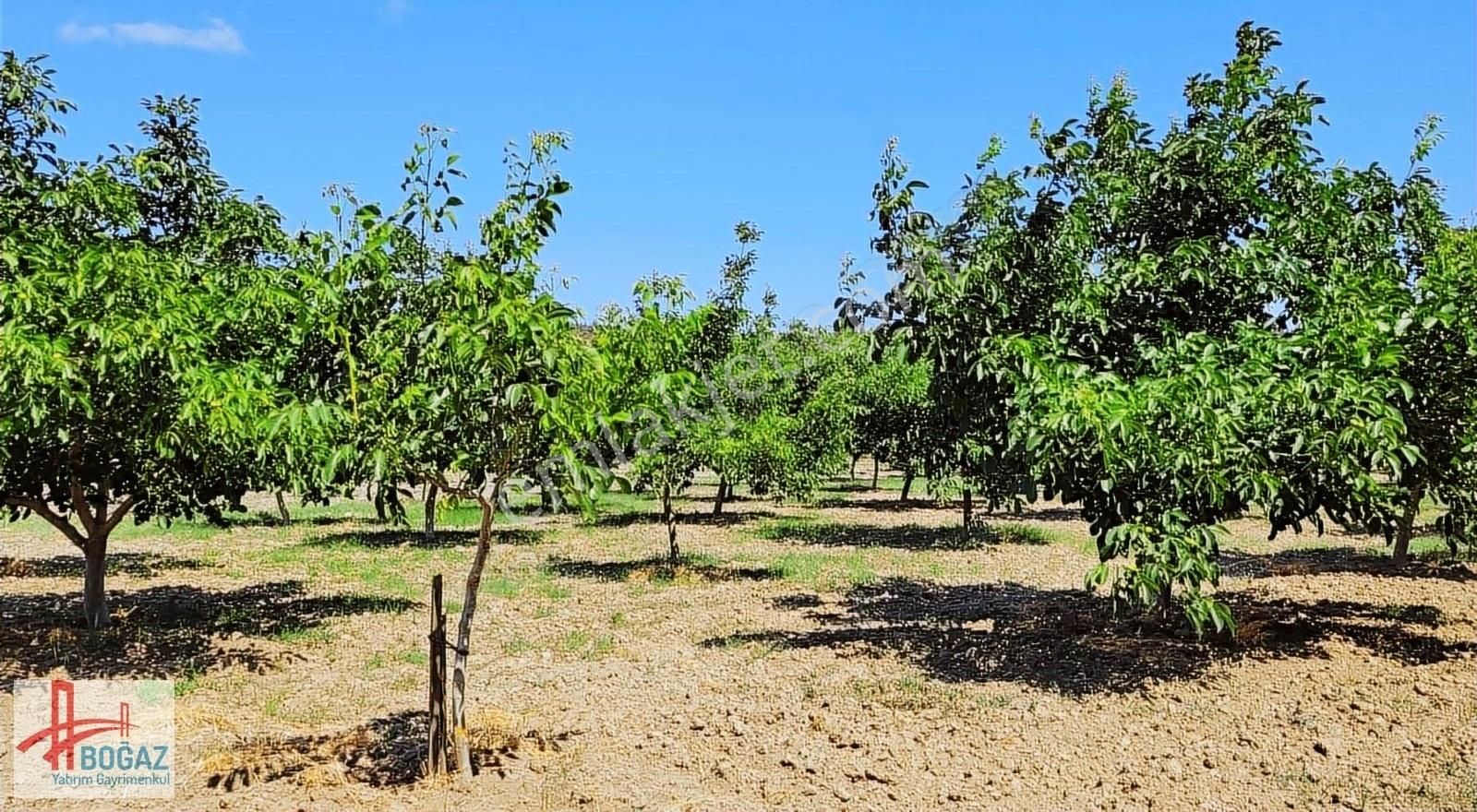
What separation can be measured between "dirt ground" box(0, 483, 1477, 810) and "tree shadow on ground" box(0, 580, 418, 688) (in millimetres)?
45

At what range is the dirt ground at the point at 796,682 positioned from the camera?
5.66 meters

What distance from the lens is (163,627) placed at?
9961mm

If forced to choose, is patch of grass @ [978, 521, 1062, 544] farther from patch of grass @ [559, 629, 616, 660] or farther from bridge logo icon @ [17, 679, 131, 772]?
bridge logo icon @ [17, 679, 131, 772]

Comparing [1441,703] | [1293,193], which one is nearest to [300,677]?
[1441,703]

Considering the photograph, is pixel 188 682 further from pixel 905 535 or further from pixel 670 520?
pixel 905 535

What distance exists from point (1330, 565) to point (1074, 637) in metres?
6.60

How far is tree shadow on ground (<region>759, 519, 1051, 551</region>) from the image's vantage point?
17234 millimetres

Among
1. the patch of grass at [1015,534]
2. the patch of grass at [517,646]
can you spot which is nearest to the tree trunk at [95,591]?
the patch of grass at [517,646]

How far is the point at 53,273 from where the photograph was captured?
249 inches

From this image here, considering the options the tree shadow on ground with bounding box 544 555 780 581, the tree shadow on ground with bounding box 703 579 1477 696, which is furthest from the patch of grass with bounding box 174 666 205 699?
the tree shadow on ground with bounding box 544 555 780 581

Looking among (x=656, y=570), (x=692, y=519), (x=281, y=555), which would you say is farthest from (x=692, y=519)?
(x=281, y=555)

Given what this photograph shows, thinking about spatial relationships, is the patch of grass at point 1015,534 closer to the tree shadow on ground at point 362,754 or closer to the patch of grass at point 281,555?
the patch of grass at point 281,555

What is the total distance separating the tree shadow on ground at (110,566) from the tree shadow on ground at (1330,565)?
46.9ft

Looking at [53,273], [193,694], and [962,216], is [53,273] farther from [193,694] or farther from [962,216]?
[962,216]
